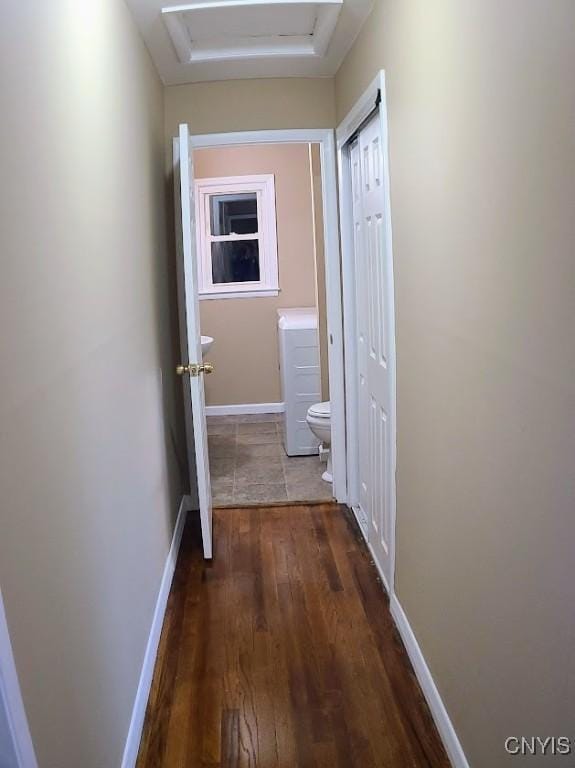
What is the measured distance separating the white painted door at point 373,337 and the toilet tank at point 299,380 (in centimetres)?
119

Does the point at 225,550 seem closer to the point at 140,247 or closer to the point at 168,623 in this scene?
the point at 168,623

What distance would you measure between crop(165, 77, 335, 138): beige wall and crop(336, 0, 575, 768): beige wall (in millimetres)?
1114

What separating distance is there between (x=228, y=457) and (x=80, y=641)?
3.15m

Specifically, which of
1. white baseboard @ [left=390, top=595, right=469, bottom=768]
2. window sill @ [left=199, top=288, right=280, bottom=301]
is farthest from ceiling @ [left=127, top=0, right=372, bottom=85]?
window sill @ [left=199, top=288, right=280, bottom=301]

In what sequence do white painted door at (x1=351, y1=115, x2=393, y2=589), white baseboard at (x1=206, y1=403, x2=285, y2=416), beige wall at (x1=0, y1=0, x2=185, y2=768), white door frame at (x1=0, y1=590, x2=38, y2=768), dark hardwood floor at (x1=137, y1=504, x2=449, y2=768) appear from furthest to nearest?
white baseboard at (x1=206, y1=403, x2=285, y2=416)
white painted door at (x1=351, y1=115, x2=393, y2=589)
dark hardwood floor at (x1=137, y1=504, x2=449, y2=768)
beige wall at (x1=0, y1=0, x2=185, y2=768)
white door frame at (x1=0, y1=590, x2=38, y2=768)

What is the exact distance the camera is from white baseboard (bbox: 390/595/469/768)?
171cm

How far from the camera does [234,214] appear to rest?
5508 mm

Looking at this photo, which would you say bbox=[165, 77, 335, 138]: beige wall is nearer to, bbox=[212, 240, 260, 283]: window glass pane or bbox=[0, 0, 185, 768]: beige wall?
bbox=[0, 0, 185, 768]: beige wall

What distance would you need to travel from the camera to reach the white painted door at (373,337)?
2453 mm

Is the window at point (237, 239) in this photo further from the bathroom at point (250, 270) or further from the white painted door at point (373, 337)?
the white painted door at point (373, 337)

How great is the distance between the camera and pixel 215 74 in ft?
9.97

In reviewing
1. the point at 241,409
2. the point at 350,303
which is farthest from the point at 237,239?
the point at 350,303

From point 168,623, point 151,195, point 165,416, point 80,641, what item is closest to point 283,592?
point 168,623

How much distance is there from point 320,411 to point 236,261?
2125 mm
